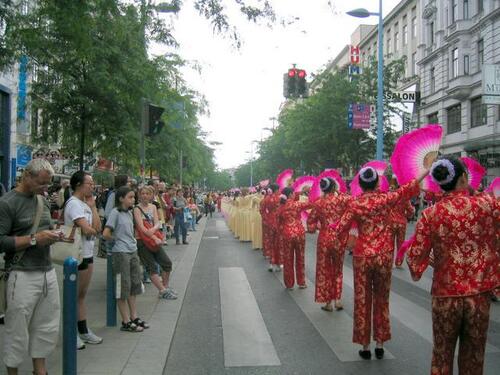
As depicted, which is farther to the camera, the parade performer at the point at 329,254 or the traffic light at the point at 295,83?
the traffic light at the point at 295,83

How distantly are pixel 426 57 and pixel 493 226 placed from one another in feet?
132

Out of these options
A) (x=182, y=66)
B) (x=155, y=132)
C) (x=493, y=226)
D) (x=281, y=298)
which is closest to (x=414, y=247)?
(x=493, y=226)

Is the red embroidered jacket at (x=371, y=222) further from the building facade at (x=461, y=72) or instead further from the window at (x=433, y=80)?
the window at (x=433, y=80)

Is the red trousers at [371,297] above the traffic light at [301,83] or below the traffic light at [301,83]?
below

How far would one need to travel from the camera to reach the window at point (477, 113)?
3253 centimetres

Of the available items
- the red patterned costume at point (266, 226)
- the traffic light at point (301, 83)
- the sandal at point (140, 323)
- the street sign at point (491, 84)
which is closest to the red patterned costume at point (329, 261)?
the sandal at point (140, 323)

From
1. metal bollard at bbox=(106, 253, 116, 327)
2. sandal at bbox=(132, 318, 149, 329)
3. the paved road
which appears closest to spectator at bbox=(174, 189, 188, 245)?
the paved road

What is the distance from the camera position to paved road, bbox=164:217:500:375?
5.18 meters

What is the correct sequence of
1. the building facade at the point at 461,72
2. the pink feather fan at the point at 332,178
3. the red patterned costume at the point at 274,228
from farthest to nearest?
the building facade at the point at 461,72
the red patterned costume at the point at 274,228
the pink feather fan at the point at 332,178

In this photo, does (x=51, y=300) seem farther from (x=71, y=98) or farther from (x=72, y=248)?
(x=71, y=98)

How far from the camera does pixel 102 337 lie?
6027 millimetres

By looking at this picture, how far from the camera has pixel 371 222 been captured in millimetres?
5348

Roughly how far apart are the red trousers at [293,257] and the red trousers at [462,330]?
519 cm

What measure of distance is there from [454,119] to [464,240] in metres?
36.1
